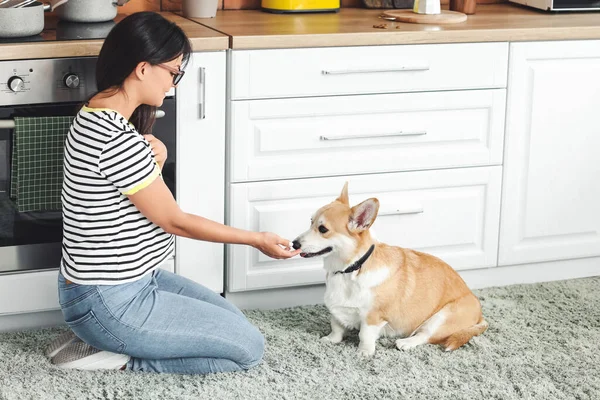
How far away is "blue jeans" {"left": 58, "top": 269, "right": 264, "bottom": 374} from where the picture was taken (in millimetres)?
2328

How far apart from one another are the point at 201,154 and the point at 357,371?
0.76 meters

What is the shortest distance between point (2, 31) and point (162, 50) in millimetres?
540

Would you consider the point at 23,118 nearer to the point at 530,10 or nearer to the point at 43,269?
the point at 43,269

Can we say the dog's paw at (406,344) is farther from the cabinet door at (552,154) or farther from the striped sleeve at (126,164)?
the striped sleeve at (126,164)

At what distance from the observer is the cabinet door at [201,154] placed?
2.64 m

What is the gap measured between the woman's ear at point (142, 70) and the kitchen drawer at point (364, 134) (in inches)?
19.2

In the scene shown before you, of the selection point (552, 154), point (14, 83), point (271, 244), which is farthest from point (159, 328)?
point (552, 154)

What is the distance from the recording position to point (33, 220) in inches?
102

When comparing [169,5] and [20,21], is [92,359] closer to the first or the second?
[20,21]

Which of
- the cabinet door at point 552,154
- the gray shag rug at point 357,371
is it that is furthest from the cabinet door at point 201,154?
the cabinet door at point 552,154

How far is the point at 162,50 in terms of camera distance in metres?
2.21

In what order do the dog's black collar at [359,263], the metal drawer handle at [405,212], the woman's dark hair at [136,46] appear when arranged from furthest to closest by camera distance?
1. the metal drawer handle at [405,212]
2. the dog's black collar at [359,263]
3. the woman's dark hair at [136,46]

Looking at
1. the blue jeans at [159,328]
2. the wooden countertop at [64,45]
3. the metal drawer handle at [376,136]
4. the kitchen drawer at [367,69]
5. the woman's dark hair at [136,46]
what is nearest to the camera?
the woman's dark hair at [136,46]

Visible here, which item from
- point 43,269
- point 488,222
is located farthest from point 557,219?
point 43,269
